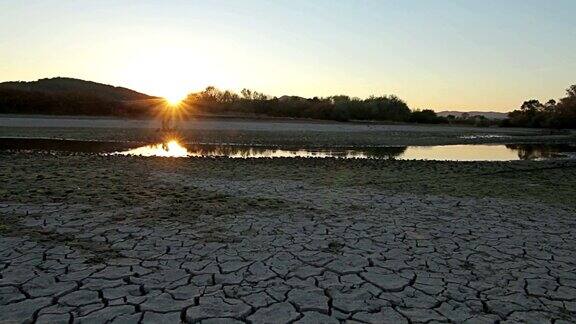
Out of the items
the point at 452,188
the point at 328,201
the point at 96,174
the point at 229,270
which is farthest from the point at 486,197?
the point at 96,174

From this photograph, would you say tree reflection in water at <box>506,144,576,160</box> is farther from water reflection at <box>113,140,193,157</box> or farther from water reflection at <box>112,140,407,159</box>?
water reflection at <box>113,140,193,157</box>

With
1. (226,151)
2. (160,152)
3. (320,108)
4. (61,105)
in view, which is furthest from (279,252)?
(320,108)

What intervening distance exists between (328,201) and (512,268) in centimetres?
426

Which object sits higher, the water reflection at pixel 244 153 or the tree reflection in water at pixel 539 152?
the tree reflection in water at pixel 539 152

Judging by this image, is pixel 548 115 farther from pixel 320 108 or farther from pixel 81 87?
pixel 81 87

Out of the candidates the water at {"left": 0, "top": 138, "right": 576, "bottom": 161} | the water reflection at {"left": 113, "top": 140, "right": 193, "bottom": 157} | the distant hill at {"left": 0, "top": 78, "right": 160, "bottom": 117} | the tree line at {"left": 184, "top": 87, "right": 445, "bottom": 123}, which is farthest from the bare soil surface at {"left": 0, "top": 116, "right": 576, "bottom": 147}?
the tree line at {"left": 184, "top": 87, "right": 445, "bottom": 123}

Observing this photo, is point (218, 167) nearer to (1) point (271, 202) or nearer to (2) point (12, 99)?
(1) point (271, 202)

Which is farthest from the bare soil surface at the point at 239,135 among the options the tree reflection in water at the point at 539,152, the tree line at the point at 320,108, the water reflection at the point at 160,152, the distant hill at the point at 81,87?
the distant hill at the point at 81,87

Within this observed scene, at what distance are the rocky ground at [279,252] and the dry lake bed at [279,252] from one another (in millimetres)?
22

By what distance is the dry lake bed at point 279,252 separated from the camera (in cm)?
417

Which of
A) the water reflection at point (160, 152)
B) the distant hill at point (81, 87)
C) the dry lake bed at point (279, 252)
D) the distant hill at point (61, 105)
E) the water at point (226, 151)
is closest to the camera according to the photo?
the dry lake bed at point (279, 252)

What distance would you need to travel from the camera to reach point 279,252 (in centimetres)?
579

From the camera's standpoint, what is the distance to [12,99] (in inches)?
2287

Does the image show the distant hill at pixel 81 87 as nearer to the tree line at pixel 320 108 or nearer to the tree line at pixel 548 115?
the tree line at pixel 320 108
